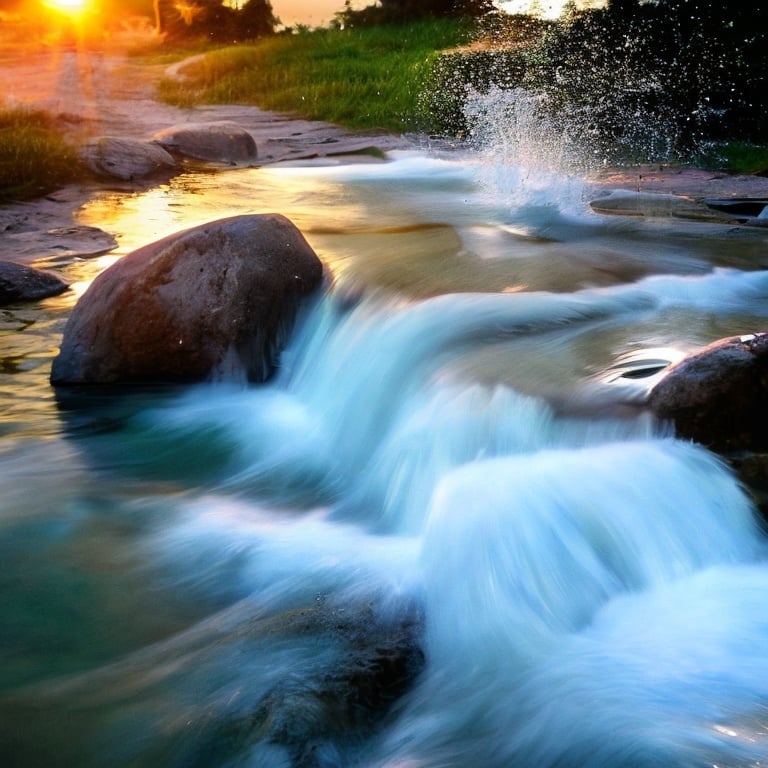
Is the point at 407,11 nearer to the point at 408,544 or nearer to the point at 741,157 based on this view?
the point at 741,157

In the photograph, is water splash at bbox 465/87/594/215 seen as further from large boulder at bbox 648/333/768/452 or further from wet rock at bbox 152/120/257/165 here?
large boulder at bbox 648/333/768/452

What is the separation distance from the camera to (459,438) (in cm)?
381

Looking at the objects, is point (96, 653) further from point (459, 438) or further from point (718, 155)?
point (718, 155)

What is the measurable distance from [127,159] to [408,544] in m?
8.93

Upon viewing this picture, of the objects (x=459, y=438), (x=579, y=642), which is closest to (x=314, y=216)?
(x=459, y=438)

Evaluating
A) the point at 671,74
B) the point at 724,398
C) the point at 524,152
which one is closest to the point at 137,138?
the point at 524,152

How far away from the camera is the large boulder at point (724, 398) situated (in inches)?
135

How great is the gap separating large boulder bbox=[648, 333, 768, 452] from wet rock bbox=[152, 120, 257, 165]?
10266mm

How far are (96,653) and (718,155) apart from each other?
1030cm

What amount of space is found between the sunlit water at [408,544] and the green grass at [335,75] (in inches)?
437

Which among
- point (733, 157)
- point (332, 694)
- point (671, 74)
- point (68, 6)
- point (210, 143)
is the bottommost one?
point (332, 694)

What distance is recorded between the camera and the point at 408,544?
351cm

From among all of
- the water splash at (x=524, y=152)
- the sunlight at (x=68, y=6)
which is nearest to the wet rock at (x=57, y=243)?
the water splash at (x=524, y=152)

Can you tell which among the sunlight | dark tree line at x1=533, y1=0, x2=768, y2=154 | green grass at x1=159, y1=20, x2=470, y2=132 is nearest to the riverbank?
green grass at x1=159, y1=20, x2=470, y2=132
